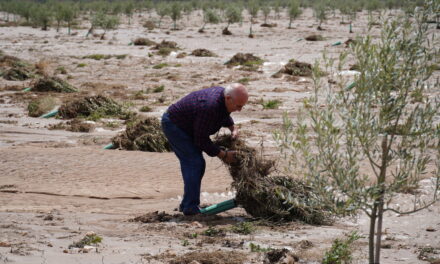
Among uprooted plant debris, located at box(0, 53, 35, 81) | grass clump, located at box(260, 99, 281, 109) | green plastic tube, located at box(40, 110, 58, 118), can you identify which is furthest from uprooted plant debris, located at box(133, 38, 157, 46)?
green plastic tube, located at box(40, 110, 58, 118)

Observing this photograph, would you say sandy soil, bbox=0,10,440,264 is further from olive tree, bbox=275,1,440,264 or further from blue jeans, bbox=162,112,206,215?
olive tree, bbox=275,1,440,264

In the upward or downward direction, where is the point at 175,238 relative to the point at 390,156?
downward

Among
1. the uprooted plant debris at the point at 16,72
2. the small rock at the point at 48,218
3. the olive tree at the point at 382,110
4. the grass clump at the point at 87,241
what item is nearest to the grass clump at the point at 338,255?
the olive tree at the point at 382,110

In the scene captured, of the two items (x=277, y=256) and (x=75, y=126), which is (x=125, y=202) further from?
(x=75, y=126)

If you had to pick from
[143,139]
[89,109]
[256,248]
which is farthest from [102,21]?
[256,248]

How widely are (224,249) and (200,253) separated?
344 mm

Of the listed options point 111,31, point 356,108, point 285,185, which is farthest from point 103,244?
point 111,31

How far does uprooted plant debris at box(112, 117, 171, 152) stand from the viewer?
33.7 feet

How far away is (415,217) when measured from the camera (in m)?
6.67

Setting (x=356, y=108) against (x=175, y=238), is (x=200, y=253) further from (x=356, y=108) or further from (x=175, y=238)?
(x=356, y=108)

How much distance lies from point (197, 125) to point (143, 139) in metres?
4.35

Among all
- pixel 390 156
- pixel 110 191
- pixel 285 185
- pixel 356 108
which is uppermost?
pixel 356 108

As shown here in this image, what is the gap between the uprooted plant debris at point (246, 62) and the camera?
21.2 metres

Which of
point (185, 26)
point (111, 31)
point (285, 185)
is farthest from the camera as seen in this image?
point (185, 26)
